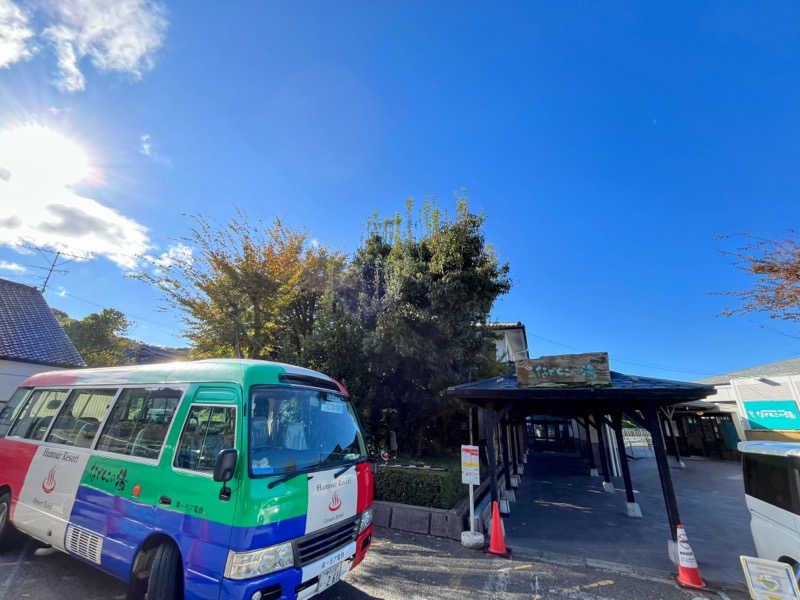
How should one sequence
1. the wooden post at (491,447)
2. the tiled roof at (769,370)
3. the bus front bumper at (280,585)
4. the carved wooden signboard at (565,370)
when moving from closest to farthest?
1. the bus front bumper at (280,585)
2. the carved wooden signboard at (565,370)
3. the wooden post at (491,447)
4. the tiled roof at (769,370)

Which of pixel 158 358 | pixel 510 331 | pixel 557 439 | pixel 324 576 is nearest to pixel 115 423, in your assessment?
pixel 324 576

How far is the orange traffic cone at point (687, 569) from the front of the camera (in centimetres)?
480

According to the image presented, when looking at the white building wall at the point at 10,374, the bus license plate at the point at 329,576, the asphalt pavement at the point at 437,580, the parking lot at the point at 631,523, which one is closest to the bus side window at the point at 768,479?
the asphalt pavement at the point at 437,580

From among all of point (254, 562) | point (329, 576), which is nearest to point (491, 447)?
point (329, 576)

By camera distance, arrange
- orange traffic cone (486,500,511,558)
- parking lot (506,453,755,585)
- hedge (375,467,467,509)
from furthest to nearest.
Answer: hedge (375,467,467,509) → parking lot (506,453,755,585) → orange traffic cone (486,500,511,558)

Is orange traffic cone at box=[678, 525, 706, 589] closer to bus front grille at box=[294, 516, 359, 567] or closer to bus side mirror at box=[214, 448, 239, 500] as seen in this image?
bus front grille at box=[294, 516, 359, 567]

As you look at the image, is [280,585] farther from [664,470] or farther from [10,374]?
[10,374]

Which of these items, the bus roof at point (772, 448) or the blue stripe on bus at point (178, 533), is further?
the bus roof at point (772, 448)

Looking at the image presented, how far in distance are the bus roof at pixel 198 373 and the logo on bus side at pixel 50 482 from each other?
3.75 feet

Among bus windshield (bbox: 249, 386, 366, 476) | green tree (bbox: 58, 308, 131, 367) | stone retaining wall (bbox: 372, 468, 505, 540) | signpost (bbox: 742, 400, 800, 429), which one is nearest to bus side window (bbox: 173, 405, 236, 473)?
bus windshield (bbox: 249, 386, 366, 476)

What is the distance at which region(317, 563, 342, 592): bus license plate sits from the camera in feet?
10.4

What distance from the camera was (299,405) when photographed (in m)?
3.80

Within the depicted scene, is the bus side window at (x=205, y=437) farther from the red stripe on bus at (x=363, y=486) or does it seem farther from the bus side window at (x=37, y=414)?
the bus side window at (x=37, y=414)

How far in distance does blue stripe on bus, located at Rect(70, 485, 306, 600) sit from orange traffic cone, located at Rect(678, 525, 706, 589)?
226 inches
